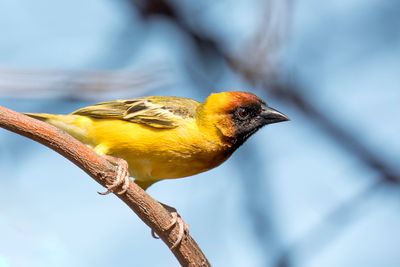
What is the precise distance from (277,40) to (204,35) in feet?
1.38

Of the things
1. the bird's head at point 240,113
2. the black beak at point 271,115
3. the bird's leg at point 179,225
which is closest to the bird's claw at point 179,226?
the bird's leg at point 179,225

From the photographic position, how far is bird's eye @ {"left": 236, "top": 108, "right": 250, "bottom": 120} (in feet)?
15.3

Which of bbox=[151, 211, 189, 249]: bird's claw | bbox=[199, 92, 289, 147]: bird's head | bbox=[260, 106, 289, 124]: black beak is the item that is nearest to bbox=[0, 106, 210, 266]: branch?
bbox=[151, 211, 189, 249]: bird's claw

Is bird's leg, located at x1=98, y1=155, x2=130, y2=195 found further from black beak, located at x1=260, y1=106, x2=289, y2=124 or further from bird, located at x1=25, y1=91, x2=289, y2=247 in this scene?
black beak, located at x1=260, y1=106, x2=289, y2=124

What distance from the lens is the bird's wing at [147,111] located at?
4.51 meters

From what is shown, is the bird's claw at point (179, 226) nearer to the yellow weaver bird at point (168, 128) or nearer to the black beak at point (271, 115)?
the yellow weaver bird at point (168, 128)

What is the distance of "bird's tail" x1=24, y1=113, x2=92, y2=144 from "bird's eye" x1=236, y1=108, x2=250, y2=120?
908 mm

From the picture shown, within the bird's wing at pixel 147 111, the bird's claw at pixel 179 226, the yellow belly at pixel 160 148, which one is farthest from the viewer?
the bird's wing at pixel 147 111

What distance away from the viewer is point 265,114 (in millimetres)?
4656

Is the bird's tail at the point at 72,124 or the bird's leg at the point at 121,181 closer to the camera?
the bird's leg at the point at 121,181

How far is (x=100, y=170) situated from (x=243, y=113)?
142 centimetres

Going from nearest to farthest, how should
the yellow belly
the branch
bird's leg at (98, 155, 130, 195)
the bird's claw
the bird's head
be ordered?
the branch, bird's leg at (98, 155, 130, 195), the bird's claw, the yellow belly, the bird's head

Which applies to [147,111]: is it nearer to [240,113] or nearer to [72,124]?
[72,124]

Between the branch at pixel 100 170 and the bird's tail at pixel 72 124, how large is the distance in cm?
93
